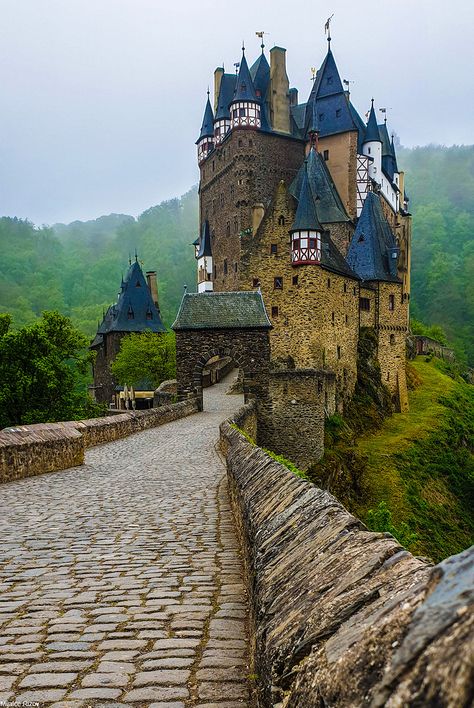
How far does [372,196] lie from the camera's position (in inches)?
2071

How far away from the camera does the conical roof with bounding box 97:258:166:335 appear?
61875mm

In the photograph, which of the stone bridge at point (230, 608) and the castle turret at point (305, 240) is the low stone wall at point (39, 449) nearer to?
the stone bridge at point (230, 608)

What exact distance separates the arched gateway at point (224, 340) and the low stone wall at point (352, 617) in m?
25.4

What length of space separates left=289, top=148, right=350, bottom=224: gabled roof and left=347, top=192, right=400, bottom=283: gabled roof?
6.84 ft

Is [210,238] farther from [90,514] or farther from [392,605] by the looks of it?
[392,605]

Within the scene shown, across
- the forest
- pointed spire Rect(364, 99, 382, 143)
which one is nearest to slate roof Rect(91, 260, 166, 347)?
the forest

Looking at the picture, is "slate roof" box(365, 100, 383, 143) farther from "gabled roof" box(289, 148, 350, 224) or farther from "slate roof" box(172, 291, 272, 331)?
"slate roof" box(172, 291, 272, 331)

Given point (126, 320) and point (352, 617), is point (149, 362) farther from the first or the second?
point (352, 617)

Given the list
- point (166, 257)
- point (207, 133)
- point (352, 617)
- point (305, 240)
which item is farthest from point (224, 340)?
point (166, 257)

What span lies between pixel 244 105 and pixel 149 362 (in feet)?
81.2

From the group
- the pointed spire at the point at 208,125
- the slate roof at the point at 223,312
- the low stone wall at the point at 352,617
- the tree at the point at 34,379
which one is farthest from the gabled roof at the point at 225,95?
the low stone wall at the point at 352,617

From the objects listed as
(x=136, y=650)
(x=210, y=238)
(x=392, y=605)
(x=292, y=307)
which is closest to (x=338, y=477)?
(x=292, y=307)

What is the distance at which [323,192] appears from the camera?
5266 cm

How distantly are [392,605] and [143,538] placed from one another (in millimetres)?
Result: 5501
